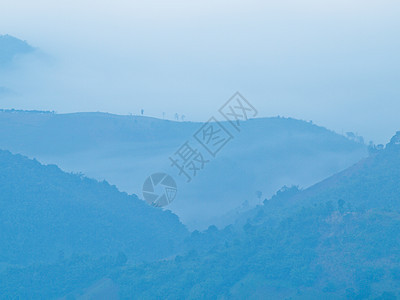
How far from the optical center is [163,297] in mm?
42219

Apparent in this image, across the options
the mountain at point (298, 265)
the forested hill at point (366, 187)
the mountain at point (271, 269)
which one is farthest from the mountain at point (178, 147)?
the mountain at point (298, 265)

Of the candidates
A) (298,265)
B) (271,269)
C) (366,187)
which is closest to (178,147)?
(366,187)

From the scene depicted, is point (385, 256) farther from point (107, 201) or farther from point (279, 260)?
point (107, 201)

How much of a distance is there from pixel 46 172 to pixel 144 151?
22.8 meters

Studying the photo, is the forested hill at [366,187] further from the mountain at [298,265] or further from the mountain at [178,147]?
the mountain at [178,147]

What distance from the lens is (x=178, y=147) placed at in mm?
90438

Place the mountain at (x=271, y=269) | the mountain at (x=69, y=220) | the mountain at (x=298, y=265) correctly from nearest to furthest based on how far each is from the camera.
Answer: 1. the mountain at (x=298, y=265)
2. the mountain at (x=271, y=269)
3. the mountain at (x=69, y=220)

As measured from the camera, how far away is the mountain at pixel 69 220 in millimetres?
58341

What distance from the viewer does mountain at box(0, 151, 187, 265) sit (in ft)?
191

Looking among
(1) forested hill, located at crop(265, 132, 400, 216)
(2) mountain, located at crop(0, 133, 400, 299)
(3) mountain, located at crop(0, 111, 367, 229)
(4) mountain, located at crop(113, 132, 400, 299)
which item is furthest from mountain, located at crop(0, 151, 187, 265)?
(4) mountain, located at crop(113, 132, 400, 299)

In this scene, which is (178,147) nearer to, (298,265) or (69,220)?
(69,220)

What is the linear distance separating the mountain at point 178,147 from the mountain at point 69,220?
12.2 meters

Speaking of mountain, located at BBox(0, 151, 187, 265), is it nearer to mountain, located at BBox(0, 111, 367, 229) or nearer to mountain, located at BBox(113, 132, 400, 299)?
mountain, located at BBox(0, 111, 367, 229)

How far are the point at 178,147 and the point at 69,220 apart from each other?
99.4 ft
